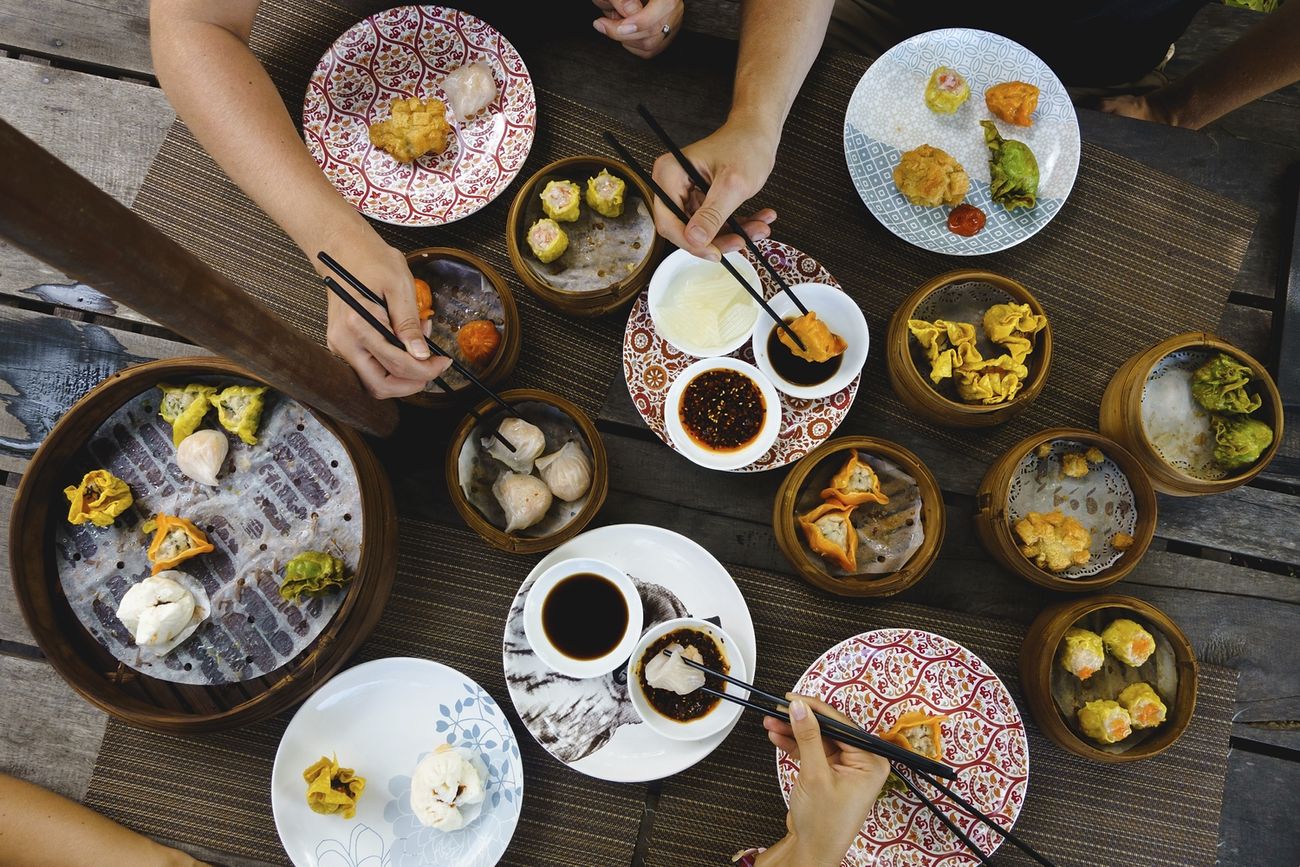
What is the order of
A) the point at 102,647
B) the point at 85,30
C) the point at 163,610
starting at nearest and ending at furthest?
the point at 163,610, the point at 102,647, the point at 85,30

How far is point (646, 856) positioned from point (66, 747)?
1.70 meters

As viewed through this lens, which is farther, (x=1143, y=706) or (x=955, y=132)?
(x=955, y=132)

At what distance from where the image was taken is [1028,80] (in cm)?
232

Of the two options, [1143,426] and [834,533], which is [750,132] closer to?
[834,533]

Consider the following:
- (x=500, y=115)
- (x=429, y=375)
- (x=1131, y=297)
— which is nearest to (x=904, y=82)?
(x=1131, y=297)

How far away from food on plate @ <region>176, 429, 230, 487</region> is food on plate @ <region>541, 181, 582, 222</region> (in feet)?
3.62

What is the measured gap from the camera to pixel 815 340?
216 cm

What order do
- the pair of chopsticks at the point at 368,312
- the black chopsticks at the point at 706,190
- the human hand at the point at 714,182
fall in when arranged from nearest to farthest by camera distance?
1. the pair of chopsticks at the point at 368,312
2. the black chopsticks at the point at 706,190
3. the human hand at the point at 714,182

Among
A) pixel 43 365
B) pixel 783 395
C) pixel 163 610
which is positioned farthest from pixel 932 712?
pixel 43 365

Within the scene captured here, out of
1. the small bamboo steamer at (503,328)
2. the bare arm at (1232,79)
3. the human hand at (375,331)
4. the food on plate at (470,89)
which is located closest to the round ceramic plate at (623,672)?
the small bamboo steamer at (503,328)

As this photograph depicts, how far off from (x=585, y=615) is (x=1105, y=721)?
1.43 metres

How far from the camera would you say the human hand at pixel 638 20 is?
2156mm

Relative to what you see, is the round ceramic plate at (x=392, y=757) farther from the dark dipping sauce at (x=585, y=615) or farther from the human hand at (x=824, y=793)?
the human hand at (x=824, y=793)

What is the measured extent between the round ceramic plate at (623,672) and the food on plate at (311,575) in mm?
467
